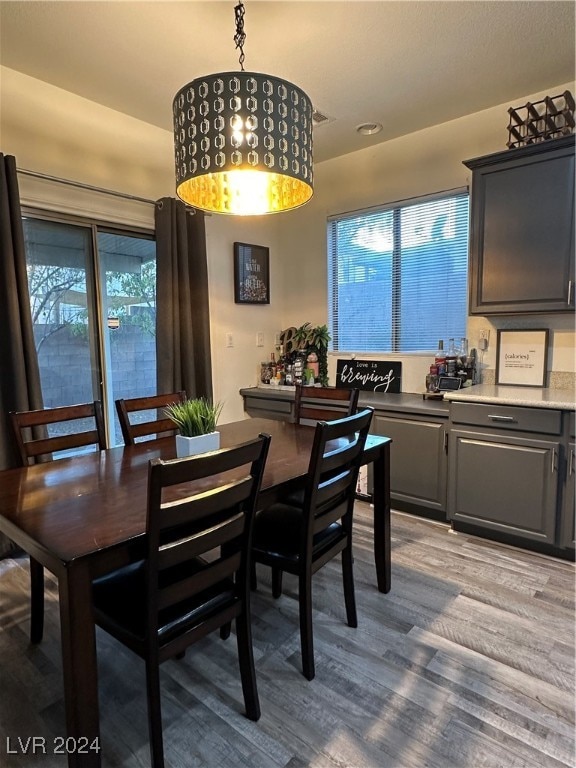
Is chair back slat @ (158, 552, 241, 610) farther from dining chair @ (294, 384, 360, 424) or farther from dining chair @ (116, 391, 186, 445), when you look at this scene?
dining chair @ (294, 384, 360, 424)

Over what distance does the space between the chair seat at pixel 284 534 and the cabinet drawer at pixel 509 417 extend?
1.22 m

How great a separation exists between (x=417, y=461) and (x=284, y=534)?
149 centimetres

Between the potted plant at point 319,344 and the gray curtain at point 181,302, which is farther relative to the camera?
the potted plant at point 319,344

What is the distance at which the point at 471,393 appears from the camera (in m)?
2.75

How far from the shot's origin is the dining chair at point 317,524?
1602mm

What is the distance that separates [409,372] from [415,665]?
223 centimetres

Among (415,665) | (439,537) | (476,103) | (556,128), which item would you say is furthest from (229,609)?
(476,103)

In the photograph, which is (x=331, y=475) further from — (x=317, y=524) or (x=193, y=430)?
(x=193, y=430)

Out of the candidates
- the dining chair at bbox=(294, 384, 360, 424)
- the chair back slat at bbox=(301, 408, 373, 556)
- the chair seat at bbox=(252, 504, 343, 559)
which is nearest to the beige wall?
the dining chair at bbox=(294, 384, 360, 424)

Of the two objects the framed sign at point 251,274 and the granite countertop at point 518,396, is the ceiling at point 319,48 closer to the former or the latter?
the framed sign at point 251,274

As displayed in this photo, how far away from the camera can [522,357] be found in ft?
9.84

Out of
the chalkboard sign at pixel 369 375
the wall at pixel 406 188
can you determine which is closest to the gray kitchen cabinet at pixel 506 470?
the wall at pixel 406 188

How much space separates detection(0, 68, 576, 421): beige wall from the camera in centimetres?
272

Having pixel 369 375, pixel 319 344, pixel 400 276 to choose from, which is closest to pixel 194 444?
pixel 369 375
